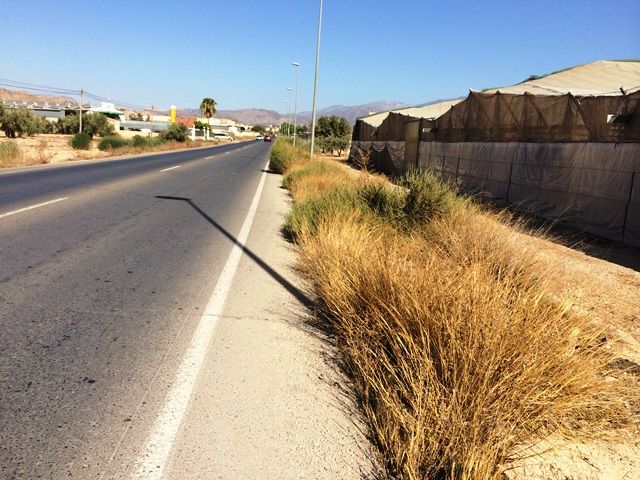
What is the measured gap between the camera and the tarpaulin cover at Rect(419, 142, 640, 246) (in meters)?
10.4

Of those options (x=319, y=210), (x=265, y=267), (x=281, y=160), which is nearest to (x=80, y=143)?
(x=281, y=160)

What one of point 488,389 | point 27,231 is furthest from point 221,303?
point 27,231

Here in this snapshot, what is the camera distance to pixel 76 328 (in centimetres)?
448

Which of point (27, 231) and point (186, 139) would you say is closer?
point (27, 231)

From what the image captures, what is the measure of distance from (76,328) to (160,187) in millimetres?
12098

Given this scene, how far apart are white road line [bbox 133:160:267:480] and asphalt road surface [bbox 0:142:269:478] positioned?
8 centimetres

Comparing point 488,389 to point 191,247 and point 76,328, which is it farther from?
point 191,247

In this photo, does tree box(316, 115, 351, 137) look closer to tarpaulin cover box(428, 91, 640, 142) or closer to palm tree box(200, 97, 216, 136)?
palm tree box(200, 97, 216, 136)

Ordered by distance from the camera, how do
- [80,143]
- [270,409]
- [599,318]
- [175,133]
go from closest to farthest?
[270,409]
[599,318]
[80,143]
[175,133]

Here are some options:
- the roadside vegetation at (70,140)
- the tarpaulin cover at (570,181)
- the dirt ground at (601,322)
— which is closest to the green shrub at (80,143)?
the roadside vegetation at (70,140)

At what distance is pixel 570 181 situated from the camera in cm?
1225

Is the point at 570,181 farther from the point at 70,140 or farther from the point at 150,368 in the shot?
the point at 70,140

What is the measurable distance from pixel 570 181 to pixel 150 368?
1140cm

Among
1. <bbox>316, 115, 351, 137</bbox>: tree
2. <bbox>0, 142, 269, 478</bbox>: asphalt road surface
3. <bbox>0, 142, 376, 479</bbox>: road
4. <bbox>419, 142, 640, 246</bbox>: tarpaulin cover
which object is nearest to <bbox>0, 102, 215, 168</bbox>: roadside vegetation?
<bbox>0, 142, 269, 478</bbox>: asphalt road surface
